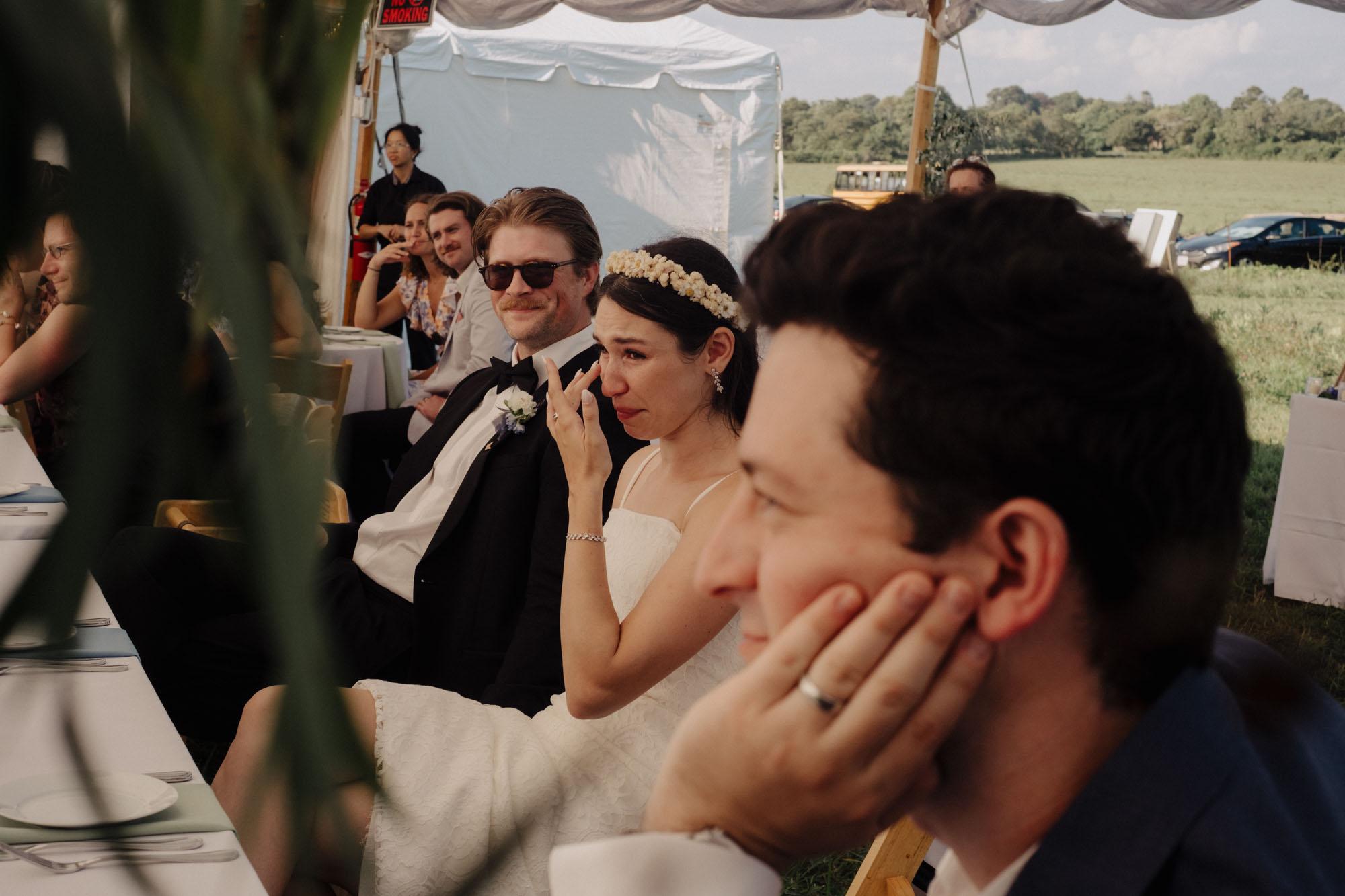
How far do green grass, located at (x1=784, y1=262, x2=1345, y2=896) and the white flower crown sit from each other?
1164 millimetres

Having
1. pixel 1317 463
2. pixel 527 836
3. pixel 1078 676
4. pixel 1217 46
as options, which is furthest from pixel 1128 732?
pixel 1217 46

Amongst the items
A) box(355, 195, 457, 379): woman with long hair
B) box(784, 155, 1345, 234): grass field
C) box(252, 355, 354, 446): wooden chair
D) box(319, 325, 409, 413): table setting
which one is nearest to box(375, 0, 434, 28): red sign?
box(355, 195, 457, 379): woman with long hair

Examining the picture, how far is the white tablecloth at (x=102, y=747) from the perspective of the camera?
208 mm

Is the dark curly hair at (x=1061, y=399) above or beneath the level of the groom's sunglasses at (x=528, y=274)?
above

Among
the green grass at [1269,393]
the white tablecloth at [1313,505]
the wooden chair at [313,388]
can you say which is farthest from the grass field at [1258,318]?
the wooden chair at [313,388]

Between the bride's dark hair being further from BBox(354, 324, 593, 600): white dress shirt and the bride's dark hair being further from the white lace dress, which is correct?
BBox(354, 324, 593, 600): white dress shirt

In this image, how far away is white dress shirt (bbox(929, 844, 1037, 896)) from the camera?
1028 millimetres

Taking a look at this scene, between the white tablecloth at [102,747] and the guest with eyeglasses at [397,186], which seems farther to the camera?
the guest with eyeglasses at [397,186]

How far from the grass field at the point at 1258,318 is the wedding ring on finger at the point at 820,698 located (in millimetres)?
429

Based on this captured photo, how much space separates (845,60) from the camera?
28328 millimetres

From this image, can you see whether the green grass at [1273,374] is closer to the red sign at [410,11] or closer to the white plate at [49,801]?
the white plate at [49,801]

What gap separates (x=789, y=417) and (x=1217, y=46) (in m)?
36.8

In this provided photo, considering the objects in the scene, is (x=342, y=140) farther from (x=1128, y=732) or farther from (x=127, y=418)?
(x=1128, y=732)

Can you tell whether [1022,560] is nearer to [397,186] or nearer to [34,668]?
[34,668]
